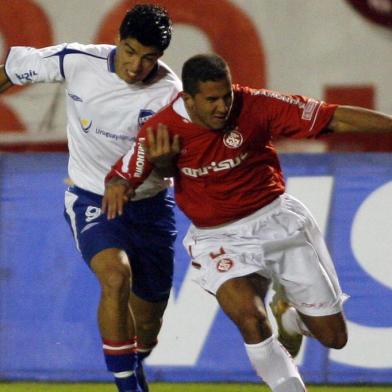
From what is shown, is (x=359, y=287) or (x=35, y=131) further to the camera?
(x=35, y=131)

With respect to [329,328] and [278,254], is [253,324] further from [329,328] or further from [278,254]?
[329,328]

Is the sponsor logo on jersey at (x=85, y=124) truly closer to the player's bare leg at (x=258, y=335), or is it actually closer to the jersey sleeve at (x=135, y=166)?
the jersey sleeve at (x=135, y=166)

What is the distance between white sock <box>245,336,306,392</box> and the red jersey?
658 mm

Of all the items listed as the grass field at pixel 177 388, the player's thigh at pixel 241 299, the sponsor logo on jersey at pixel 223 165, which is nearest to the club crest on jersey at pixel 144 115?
the sponsor logo on jersey at pixel 223 165

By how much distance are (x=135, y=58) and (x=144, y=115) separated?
33 centimetres

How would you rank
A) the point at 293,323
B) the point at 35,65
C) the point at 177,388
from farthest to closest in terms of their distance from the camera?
the point at 177,388 < the point at 293,323 < the point at 35,65

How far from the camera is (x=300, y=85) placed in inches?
387

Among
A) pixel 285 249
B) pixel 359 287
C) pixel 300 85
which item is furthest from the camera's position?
pixel 300 85

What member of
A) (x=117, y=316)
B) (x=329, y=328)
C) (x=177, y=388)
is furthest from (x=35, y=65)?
(x=177, y=388)

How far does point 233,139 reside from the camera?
5.82 m

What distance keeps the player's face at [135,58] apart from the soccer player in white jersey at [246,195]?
Result: 30cm

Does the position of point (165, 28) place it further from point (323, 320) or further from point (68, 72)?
point (323, 320)

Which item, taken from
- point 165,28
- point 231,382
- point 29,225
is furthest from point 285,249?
point 29,225

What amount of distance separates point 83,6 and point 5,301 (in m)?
3.16
